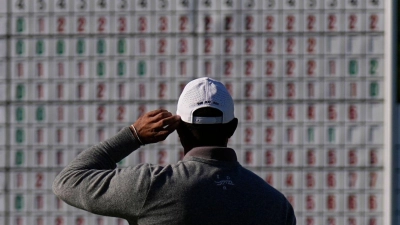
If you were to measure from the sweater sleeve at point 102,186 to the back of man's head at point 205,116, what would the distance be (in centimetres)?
21

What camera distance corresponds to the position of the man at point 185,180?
2.61 m

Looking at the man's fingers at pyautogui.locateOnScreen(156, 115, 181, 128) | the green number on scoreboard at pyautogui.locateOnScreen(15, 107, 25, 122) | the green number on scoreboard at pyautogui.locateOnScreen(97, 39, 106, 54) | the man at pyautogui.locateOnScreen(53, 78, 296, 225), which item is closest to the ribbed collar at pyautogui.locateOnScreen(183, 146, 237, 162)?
the man at pyautogui.locateOnScreen(53, 78, 296, 225)

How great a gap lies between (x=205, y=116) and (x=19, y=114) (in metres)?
5.78

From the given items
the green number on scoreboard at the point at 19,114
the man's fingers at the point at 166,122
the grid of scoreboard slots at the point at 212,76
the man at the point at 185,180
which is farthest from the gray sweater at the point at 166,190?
the green number on scoreboard at the point at 19,114

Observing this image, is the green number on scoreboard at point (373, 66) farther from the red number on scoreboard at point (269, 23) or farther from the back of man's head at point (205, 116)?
the back of man's head at point (205, 116)

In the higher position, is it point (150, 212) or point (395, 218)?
point (150, 212)

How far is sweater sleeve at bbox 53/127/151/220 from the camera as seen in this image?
259 centimetres

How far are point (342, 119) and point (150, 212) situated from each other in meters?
5.64

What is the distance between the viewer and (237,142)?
26.8 ft

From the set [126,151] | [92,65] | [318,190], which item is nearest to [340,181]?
[318,190]

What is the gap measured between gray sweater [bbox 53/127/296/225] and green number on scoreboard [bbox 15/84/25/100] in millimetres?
5728

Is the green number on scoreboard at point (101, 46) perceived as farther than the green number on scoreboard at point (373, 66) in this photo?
Yes

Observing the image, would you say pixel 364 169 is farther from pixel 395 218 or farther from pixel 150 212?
pixel 150 212

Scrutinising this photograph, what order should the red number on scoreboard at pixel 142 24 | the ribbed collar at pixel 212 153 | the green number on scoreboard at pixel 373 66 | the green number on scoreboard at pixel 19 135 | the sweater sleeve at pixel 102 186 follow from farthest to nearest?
the green number on scoreboard at pixel 19 135
the red number on scoreboard at pixel 142 24
the green number on scoreboard at pixel 373 66
the ribbed collar at pixel 212 153
the sweater sleeve at pixel 102 186
